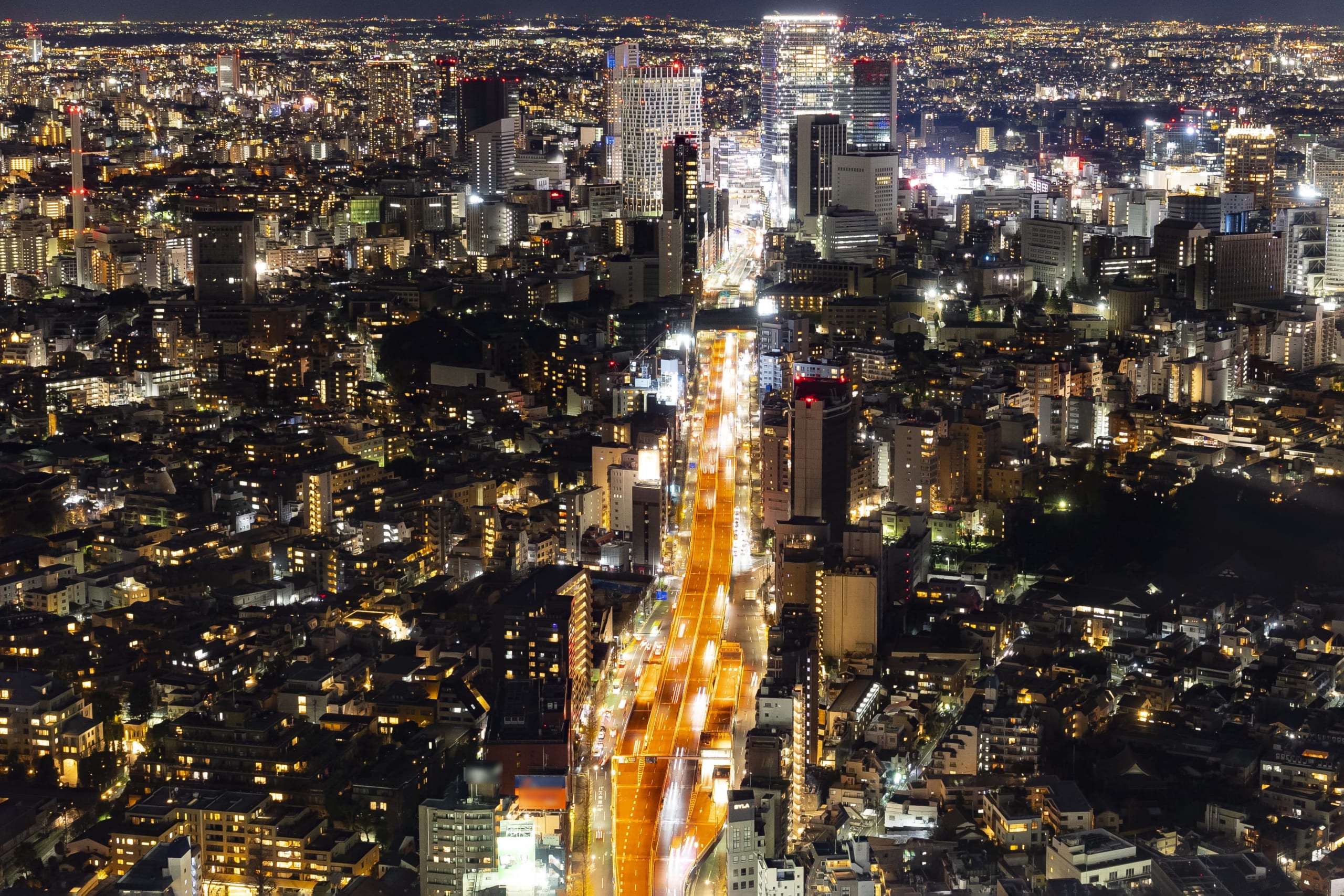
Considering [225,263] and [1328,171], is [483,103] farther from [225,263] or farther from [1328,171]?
[1328,171]

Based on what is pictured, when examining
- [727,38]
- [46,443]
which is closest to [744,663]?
[46,443]

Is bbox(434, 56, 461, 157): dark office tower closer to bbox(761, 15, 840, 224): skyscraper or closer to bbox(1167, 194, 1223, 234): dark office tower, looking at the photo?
bbox(761, 15, 840, 224): skyscraper

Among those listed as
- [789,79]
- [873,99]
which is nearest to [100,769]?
[873,99]

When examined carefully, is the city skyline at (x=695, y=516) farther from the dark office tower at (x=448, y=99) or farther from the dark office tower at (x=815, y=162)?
the dark office tower at (x=448, y=99)

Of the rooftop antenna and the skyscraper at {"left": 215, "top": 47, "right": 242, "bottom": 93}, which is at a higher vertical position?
the skyscraper at {"left": 215, "top": 47, "right": 242, "bottom": 93}

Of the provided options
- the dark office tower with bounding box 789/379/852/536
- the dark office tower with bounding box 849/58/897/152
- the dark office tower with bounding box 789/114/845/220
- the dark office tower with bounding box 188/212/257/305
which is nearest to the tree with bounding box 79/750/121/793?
the dark office tower with bounding box 789/379/852/536

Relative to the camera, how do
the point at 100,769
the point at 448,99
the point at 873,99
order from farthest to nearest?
the point at 448,99, the point at 873,99, the point at 100,769

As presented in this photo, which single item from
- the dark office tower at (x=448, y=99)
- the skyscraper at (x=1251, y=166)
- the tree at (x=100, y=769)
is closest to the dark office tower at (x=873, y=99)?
the skyscraper at (x=1251, y=166)

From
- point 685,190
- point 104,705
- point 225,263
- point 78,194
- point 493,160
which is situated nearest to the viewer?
point 104,705
